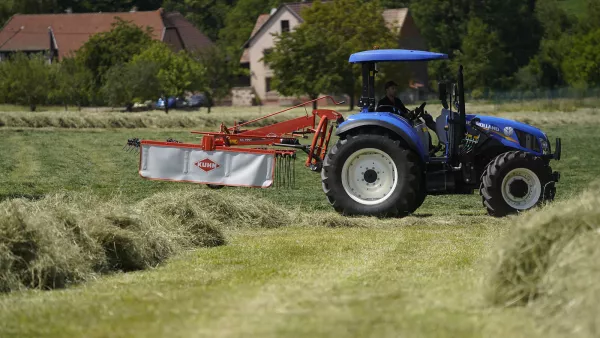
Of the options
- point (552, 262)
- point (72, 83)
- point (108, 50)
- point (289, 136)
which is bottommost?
point (72, 83)

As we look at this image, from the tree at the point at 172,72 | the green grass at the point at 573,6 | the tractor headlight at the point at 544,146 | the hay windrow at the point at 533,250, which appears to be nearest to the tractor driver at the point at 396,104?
the tractor headlight at the point at 544,146

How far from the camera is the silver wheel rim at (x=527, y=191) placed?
50.6ft

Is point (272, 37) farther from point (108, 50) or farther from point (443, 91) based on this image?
point (443, 91)

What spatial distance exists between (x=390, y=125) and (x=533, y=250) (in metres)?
7.58

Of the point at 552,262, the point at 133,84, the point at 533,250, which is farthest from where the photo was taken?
the point at 133,84

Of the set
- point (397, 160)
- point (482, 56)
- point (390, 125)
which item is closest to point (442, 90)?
point (390, 125)

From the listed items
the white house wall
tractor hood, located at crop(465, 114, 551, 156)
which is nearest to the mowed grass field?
tractor hood, located at crop(465, 114, 551, 156)

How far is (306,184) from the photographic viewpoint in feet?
67.6

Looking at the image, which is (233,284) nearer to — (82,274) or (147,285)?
(147,285)

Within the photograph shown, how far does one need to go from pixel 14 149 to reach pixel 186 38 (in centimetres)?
6883

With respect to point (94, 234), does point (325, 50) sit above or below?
above

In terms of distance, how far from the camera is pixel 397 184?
15.6 metres

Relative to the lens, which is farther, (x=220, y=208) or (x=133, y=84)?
(x=133, y=84)

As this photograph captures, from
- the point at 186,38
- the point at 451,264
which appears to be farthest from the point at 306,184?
the point at 186,38
